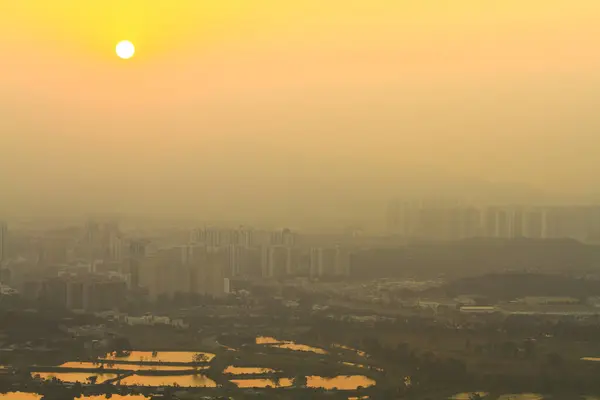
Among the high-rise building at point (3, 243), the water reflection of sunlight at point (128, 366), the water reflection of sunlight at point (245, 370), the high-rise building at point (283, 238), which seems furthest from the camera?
the high-rise building at point (283, 238)

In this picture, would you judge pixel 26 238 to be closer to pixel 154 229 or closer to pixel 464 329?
pixel 154 229

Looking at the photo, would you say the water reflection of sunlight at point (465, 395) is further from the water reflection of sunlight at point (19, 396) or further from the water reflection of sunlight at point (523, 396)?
the water reflection of sunlight at point (19, 396)

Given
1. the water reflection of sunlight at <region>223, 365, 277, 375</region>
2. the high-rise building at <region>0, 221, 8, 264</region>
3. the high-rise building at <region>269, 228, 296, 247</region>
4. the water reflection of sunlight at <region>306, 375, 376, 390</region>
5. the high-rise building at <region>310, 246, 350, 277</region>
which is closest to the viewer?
the water reflection of sunlight at <region>306, 375, 376, 390</region>

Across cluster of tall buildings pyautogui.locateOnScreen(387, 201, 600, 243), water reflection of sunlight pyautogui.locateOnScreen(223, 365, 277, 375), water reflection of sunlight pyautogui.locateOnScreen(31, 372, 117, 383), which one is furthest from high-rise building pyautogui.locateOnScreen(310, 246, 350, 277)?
water reflection of sunlight pyautogui.locateOnScreen(31, 372, 117, 383)

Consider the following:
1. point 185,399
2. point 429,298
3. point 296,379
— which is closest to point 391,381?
point 296,379

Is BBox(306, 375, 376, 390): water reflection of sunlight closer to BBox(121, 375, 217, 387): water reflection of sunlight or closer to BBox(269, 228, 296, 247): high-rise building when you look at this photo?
BBox(121, 375, 217, 387): water reflection of sunlight

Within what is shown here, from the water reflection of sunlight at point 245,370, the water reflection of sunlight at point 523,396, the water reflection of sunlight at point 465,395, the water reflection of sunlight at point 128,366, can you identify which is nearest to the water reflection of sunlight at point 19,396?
the water reflection of sunlight at point 128,366

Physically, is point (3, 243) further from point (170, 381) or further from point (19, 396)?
point (19, 396)

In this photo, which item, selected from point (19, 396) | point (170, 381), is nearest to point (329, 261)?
point (170, 381)
